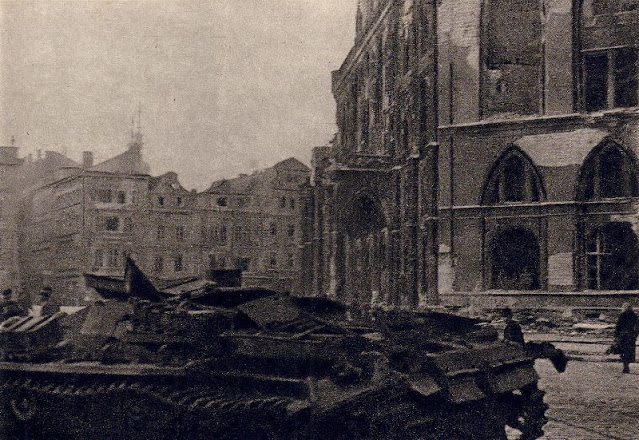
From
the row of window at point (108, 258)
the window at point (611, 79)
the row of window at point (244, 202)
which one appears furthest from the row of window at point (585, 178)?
the row of window at point (244, 202)

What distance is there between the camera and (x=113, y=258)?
32.9m

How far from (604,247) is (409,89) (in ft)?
35.4

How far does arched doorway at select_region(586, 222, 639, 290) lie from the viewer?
24.7m

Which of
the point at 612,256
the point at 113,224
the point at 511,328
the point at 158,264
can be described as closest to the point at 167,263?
the point at 158,264

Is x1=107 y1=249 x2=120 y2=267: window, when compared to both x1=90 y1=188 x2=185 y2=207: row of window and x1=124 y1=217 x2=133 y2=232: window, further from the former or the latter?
x1=90 y1=188 x2=185 y2=207: row of window

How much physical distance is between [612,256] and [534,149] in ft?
Result: 15.0

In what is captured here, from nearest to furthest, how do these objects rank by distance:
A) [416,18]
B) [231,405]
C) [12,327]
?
[231,405]
[12,327]
[416,18]

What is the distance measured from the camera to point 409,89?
31.4 m

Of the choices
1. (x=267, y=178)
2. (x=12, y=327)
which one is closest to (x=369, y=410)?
(x=12, y=327)

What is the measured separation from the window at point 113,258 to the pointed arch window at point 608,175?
19191 millimetres

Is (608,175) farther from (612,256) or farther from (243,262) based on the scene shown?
(243,262)

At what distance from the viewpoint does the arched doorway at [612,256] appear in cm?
2472

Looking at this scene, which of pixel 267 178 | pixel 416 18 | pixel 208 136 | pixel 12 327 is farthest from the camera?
pixel 267 178

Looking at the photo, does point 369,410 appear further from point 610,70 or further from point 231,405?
point 610,70
